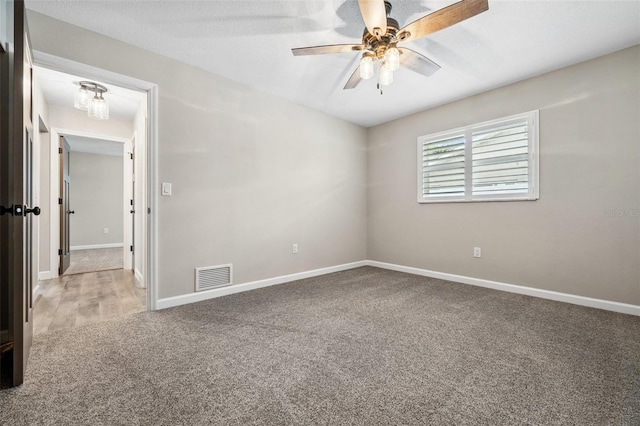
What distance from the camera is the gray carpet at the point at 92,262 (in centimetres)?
447

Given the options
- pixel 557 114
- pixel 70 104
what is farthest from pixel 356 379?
pixel 70 104

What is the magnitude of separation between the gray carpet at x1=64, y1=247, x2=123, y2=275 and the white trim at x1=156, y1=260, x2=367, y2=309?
2703mm

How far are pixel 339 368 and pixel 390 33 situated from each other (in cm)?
216

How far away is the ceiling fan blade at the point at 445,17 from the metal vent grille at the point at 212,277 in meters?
2.64

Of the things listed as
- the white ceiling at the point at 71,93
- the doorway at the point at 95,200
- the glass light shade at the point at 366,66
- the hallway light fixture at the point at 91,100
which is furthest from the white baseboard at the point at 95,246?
the glass light shade at the point at 366,66

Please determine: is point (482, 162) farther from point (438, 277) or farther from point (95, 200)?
point (95, 200)

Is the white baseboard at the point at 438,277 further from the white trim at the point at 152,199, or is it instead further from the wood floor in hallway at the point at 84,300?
the wood floor in hallway at the point at 84,300

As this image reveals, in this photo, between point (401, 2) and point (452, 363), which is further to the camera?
point (401, 2)

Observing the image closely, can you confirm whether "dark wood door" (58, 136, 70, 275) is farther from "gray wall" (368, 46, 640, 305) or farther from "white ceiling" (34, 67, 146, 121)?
"gray wall" (368, 46, 640, 305)

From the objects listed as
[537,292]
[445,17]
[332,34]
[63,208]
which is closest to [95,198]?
[63,208]

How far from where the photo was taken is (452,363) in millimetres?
1662

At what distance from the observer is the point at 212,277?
2926mm

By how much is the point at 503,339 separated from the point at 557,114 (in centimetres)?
237

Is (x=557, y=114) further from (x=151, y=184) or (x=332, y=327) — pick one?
(x=151, y=184)
